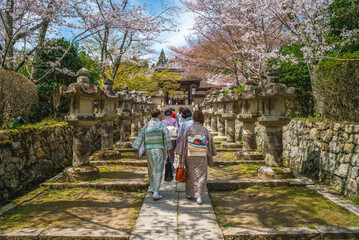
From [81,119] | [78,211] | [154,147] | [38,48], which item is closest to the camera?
[78,211]

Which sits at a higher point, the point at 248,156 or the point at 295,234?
the point at 248,156

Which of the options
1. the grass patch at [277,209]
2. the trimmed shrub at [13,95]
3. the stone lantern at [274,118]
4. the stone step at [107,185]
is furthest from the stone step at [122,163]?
the stone lantern at [274,118]

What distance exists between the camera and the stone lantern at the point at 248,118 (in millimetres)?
7359

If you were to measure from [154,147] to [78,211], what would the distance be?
5.23 feet

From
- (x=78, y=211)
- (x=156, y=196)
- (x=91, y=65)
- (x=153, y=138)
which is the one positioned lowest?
(x=78, y=211)

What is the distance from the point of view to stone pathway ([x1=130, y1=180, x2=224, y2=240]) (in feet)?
10.1

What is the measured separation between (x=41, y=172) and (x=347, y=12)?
988cm

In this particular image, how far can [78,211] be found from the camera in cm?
390

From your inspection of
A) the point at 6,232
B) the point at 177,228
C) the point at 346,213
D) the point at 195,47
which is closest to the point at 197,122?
the point at 177,228

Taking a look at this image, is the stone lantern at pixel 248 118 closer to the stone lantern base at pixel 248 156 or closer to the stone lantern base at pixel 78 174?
the stone lantern base at pixel 248 156

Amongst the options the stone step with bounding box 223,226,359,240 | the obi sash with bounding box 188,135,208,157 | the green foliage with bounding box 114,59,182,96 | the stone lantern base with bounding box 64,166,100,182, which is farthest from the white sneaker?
the green foliage with bounding box 114,59,182,96

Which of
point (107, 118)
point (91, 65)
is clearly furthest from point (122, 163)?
point (91, 65)

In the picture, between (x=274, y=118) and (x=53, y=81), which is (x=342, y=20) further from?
(x=53, y=81)

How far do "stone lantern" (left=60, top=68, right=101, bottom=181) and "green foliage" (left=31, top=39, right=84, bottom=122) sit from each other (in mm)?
3593
